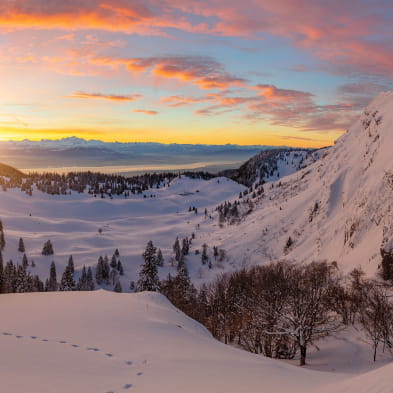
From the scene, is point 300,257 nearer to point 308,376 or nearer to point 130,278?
point 130,278

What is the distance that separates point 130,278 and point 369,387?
375ft

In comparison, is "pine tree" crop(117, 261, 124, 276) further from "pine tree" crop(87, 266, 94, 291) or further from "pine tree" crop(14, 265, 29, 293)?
"pine tree" crop(14, 265, 29, 293)

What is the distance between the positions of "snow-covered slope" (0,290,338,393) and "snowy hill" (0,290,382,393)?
0.09 ft

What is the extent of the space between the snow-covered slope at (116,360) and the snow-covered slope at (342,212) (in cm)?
4762

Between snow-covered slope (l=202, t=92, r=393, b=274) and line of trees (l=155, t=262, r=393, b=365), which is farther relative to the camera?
snow-covered slope (l=202, t=92, r=393, b=274)

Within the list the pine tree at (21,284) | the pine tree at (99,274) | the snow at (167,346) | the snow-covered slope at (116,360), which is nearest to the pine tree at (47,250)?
the pine tree at (99,274)

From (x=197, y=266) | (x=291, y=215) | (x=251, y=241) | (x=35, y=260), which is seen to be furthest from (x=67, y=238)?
(x=291, y=215)

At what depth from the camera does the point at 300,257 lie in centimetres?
8500

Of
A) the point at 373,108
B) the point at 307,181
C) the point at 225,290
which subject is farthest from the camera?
the point at 307,181

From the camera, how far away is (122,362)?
35.7 ft

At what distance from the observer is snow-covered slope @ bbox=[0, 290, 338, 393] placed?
9180 millimetres

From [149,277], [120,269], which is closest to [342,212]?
[149,277]

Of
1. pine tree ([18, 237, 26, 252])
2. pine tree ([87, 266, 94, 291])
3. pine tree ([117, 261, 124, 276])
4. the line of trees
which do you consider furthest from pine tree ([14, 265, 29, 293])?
pine tree ([18, 237, 26, 252])

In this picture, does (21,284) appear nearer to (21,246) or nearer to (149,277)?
(149,277)
